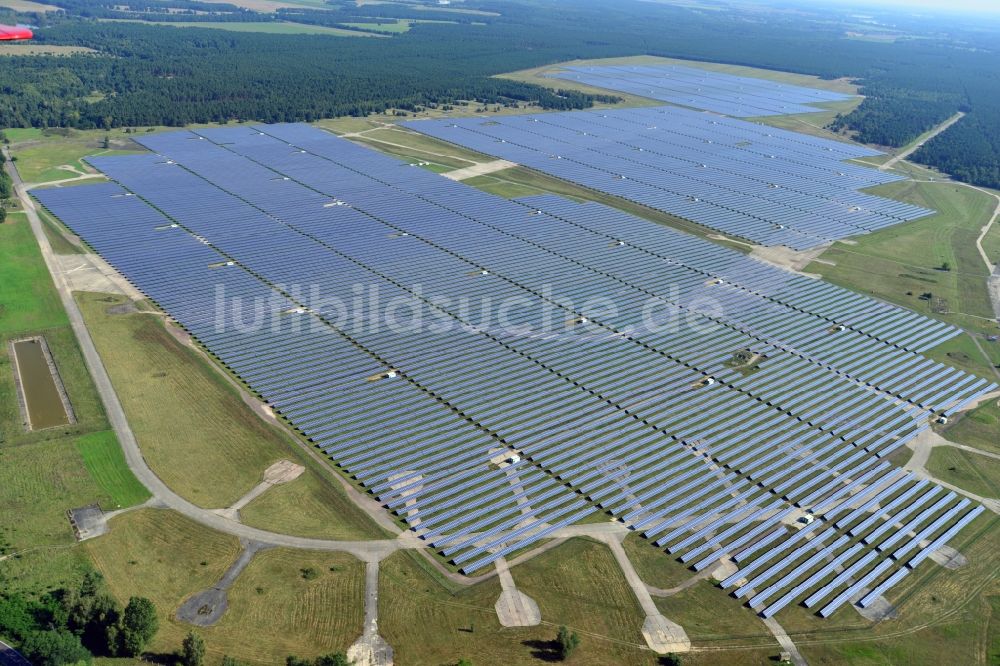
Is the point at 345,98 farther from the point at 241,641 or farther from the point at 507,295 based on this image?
the point at 241,641

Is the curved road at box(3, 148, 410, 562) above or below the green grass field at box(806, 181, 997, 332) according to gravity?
below

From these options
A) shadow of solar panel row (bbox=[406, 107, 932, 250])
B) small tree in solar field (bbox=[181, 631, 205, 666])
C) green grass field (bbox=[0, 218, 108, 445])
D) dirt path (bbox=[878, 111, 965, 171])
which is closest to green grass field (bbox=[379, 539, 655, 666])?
small tree in solar field (bbox=[181, 631, 205, 666])

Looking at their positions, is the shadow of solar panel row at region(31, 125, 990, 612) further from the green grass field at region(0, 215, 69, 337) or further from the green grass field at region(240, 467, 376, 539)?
the green grass field at region(0, 215, 69, 337)

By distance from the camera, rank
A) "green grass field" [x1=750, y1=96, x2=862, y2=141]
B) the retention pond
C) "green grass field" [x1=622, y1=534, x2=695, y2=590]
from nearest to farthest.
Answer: "green grass field" [x1=622, y1=534, x2=695, y2=590] < the retention pond < "green grass field" [x1=750, y1=96, x2=862, y2=141]

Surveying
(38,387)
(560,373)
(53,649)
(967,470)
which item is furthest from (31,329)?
(967,470)

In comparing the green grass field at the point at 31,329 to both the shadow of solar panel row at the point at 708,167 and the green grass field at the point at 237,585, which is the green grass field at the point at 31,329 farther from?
the shadow of solar panel row at the point at 708,167
